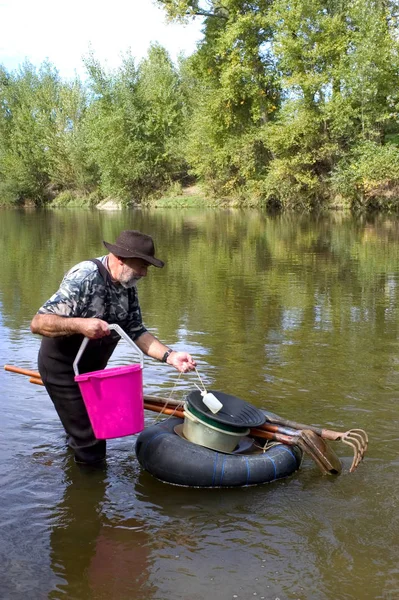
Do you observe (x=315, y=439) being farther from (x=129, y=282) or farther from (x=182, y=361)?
(x=129, y=282)

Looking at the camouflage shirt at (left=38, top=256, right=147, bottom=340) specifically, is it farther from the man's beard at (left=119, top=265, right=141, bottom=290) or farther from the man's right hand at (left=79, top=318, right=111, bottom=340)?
the man's right hand at (left=79, top=318, right=111, bottom=340)

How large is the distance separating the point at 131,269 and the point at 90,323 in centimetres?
60

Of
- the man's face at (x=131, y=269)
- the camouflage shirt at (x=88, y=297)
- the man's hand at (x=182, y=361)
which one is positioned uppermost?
the man's face at (x=131, y=269)

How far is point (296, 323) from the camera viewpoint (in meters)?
10.7

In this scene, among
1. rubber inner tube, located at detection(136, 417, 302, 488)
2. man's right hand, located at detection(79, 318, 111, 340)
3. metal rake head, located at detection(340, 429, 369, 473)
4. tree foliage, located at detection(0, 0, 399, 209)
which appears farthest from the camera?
tree foliage, located at detection(0, 0, 399, 209)

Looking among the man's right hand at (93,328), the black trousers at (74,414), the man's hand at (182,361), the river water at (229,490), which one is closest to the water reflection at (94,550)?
the river water at (229,490)

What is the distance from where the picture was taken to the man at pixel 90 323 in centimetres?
473

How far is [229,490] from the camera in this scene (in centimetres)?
501

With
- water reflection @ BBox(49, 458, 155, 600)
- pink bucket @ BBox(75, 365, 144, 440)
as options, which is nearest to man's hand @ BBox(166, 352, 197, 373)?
pink bucket @ BBox(75, 365, 144, 440)

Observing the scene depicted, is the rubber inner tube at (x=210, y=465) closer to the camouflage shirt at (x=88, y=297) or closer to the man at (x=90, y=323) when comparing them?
the man at (x=90, y=323)

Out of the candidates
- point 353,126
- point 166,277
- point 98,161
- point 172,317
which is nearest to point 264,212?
point 353,126

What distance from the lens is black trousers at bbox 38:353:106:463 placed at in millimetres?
5082

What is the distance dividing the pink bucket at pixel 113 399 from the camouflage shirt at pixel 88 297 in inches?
19.5

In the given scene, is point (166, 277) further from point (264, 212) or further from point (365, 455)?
point (264, 212)
